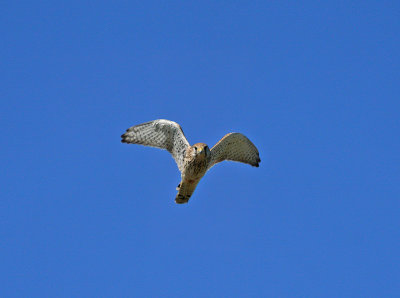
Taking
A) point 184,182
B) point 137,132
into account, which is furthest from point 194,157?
point 137,132

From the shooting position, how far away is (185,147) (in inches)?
691

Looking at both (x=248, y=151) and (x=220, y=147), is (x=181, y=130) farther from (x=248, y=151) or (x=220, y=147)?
(x=248, y=151)

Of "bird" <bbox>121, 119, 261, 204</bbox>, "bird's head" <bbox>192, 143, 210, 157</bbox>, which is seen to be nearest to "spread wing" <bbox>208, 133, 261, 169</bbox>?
"bird" <bbox>121, 119, 261, 204</bbox>

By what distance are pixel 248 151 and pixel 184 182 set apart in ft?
9.46

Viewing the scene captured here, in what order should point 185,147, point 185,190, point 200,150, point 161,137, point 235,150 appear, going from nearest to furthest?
point 200,150
point 185,190
point 185,147
point 161,137
point 235,150

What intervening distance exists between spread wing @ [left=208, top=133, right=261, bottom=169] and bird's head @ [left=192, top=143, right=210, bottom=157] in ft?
2.99

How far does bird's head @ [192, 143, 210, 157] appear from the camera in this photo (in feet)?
55.2

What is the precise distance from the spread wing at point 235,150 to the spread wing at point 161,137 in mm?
964

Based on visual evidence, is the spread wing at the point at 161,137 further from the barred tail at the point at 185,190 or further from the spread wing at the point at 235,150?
the spread wing at the point at 235,150

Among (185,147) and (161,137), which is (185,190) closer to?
(185,147)

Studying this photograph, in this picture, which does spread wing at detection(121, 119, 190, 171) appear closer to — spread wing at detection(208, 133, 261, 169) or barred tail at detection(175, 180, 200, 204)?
barred tail at detection(175, 180, 200, 204)

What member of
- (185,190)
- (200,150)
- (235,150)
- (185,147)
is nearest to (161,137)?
(185,147)

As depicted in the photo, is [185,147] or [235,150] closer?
[185,147]

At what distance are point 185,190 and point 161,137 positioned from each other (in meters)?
1.78
